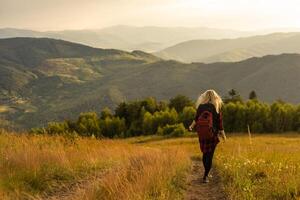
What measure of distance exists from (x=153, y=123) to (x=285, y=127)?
23.0m

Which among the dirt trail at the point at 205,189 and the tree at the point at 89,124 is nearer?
the dirt trail at the point at 205,189

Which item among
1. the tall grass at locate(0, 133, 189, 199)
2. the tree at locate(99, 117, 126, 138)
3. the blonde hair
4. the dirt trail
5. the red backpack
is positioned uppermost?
the blonde hair

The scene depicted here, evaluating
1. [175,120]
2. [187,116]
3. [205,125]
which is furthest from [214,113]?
[187,116]

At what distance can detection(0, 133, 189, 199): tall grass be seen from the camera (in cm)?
809

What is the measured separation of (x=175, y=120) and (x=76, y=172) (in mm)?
75647

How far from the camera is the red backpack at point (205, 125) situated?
13273 mm

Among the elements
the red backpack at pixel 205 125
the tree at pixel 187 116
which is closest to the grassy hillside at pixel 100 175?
the red backpack at pixel 205 125

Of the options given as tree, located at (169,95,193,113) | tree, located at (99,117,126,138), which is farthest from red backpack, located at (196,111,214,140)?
tree, located at (169,95,193,113)

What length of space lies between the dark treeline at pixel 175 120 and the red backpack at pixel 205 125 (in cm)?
6026

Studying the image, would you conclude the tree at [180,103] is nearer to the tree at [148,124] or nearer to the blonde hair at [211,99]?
the tree at [148,124]

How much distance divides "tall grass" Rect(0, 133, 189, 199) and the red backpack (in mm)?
1256

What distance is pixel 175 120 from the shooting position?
87.2 m

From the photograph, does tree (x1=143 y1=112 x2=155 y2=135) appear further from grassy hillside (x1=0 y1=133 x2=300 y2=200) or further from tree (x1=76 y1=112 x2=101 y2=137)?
grassy hillside (x1=0 y1=133 x2=300 y2=200)

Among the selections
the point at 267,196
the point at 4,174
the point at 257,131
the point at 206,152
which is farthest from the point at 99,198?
the point at 257,131
